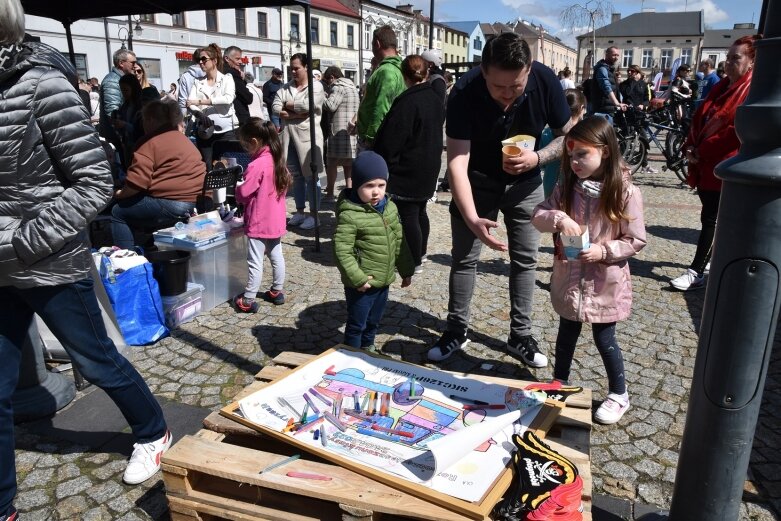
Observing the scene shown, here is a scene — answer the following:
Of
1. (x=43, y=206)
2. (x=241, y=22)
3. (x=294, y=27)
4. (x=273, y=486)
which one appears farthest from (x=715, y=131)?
(x=294, y=27)

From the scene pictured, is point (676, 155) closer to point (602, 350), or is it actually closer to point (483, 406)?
point (602, 350)

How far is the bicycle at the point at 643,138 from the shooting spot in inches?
426

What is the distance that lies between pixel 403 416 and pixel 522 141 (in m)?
1.61

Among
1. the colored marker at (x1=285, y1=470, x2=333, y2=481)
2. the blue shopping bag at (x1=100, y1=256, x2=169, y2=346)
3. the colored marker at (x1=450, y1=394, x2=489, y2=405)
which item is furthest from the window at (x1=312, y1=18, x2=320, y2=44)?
the colored marker at (x1=285, y1=470, x2=333, y2=481)

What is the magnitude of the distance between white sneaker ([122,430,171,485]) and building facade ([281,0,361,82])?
43.1 m

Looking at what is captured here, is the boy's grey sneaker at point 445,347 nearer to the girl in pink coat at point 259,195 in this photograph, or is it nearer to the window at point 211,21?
the girl in pink coat at point 259,195

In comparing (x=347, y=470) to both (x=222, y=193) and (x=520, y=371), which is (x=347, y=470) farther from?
(x=222, y=193)

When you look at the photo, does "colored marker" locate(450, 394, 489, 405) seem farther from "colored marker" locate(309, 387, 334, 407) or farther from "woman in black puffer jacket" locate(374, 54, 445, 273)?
"woman in black puffer jacket" locate(374, 54, 445, 273)

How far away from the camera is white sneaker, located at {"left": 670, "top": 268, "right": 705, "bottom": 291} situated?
5.26 meters

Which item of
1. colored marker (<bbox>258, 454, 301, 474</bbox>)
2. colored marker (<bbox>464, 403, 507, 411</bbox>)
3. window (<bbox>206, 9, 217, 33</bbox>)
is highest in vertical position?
window (<bbox>206, 9, 217, 33</bbox>)

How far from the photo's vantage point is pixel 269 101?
1249cm

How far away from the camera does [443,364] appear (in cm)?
379

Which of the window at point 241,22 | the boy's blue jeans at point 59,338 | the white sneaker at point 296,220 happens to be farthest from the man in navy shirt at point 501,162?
the window at point 241,22

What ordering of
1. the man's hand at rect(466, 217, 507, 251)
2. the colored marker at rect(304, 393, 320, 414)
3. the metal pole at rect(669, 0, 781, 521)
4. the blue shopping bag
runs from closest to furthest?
1. the metal pole at rect(669, 0, 781, 521)
2. the colored marker at rect(304, 393, 320, 414)
3. the man's hand at rect(466, 217, 507, 251)
4. the blue shopping bag
